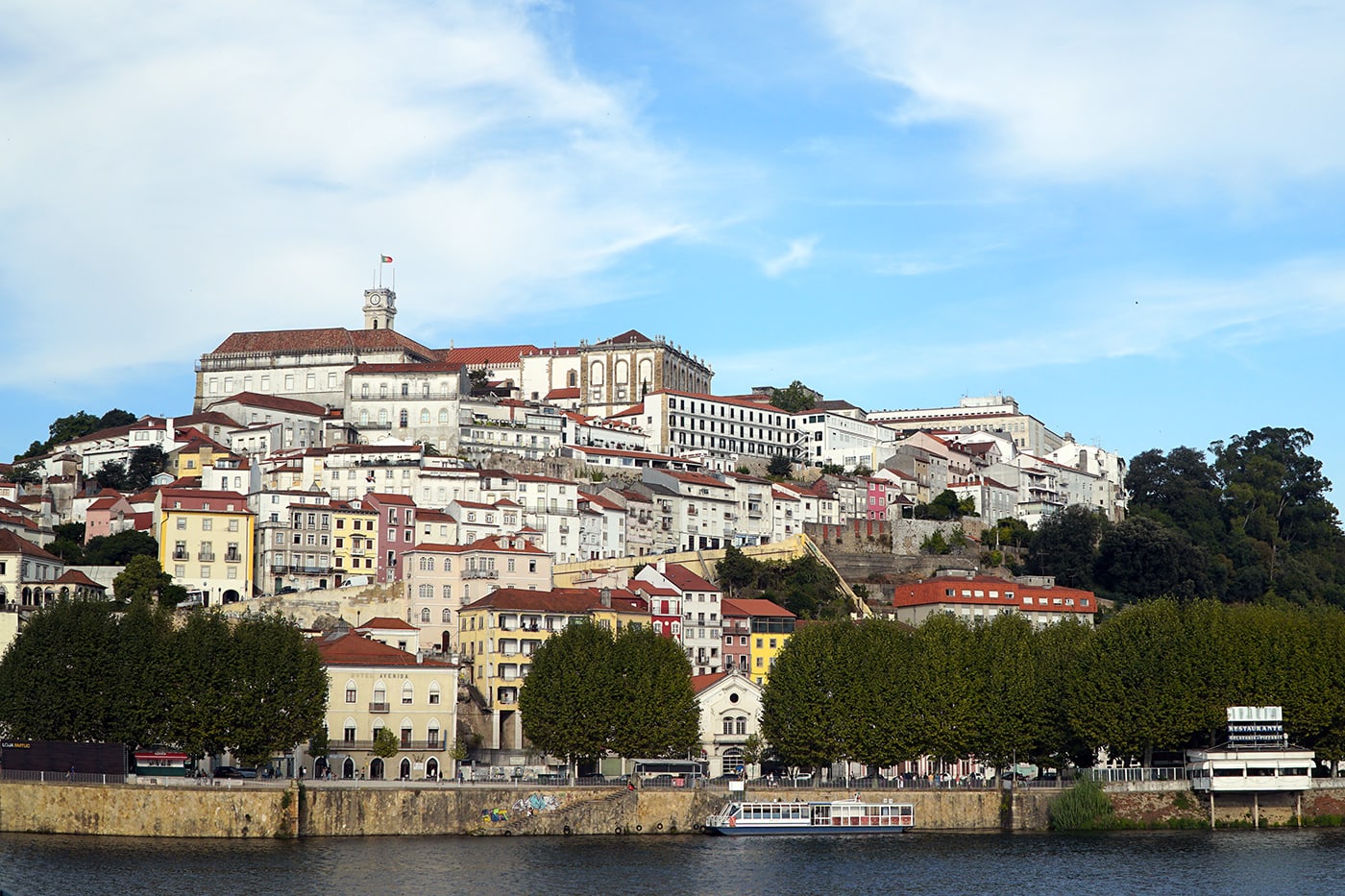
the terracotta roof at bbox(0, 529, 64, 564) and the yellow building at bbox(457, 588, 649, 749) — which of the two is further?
the terracotta roof at bbox(0, 529, 64, 564)

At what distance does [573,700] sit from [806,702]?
9946 mm

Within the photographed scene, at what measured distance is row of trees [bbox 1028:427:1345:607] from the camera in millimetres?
120062

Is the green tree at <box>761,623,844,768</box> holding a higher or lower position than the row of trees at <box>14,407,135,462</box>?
lower

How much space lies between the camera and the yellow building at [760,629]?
95431 millimetres

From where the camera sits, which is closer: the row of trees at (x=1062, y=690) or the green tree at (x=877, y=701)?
the row of trees at (x=1062, y=690)

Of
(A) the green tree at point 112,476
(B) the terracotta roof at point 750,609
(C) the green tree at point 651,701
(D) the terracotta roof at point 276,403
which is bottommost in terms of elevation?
(C) the green tree at point 651,701

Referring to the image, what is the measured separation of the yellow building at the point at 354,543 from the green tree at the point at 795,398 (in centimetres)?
5733

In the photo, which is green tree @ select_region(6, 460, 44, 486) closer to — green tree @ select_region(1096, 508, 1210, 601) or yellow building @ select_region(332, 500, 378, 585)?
yellow building @ select_region(332, 500, 378, 585)

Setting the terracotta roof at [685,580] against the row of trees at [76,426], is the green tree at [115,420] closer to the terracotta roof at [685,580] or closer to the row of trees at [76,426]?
the row of trees at [76,426]

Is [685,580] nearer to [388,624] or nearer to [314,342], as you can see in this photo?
[388,624]

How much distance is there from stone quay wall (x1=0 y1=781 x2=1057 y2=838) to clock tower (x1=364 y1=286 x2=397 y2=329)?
314 ft

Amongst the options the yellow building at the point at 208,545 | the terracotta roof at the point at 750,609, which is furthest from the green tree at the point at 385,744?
the terracotta roof at the point at 750,609

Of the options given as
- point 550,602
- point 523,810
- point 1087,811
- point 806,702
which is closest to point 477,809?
point 523,810

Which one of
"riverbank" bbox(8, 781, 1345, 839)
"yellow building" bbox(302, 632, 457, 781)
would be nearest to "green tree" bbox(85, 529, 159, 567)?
"yellow building" bbox(302, 632, 457, 781)
